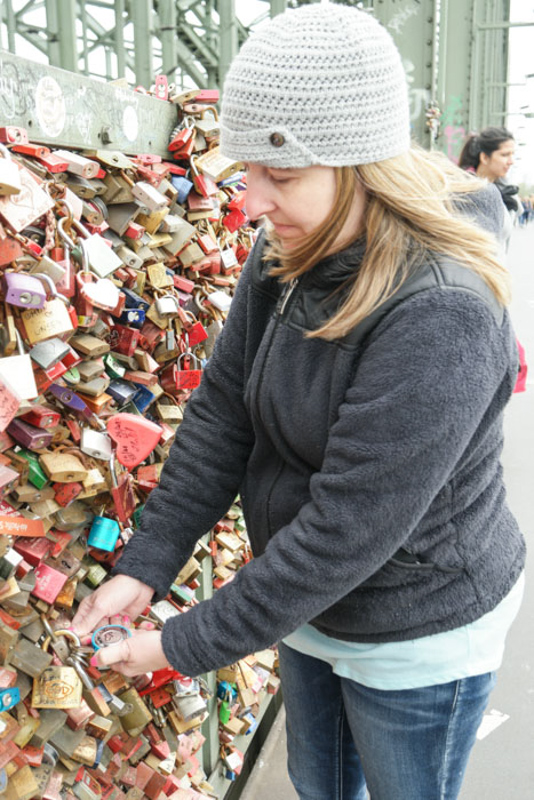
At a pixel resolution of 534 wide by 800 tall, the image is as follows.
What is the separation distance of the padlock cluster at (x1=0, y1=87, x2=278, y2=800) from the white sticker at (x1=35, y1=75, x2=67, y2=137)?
0.17 feet

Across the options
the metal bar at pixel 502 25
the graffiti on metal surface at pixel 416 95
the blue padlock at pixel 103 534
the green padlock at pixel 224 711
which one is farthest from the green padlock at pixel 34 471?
the metal bar at pixel 502 25

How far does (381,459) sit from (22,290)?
0.55 meters

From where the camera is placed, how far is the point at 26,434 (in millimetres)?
1242

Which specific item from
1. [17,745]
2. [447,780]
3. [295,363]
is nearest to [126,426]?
[295,363]

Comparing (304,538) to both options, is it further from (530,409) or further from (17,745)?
(530,409)

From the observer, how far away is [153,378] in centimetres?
165

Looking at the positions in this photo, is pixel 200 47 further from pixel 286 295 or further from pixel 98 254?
pixel 286 295

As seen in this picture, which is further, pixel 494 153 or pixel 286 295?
pixel 494 153

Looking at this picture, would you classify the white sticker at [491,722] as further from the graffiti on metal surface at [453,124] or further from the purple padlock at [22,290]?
the graffiti on metal surface at [453,124]

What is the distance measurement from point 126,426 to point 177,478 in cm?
14

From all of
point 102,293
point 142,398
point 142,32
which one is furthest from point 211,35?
point 102,293

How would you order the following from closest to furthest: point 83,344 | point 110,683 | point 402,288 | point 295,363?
→ point 402,288 → point 295,363 → point 83,344 → point 110,683

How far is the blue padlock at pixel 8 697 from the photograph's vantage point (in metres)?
1.23

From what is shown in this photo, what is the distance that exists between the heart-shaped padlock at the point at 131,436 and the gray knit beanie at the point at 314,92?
58cm
